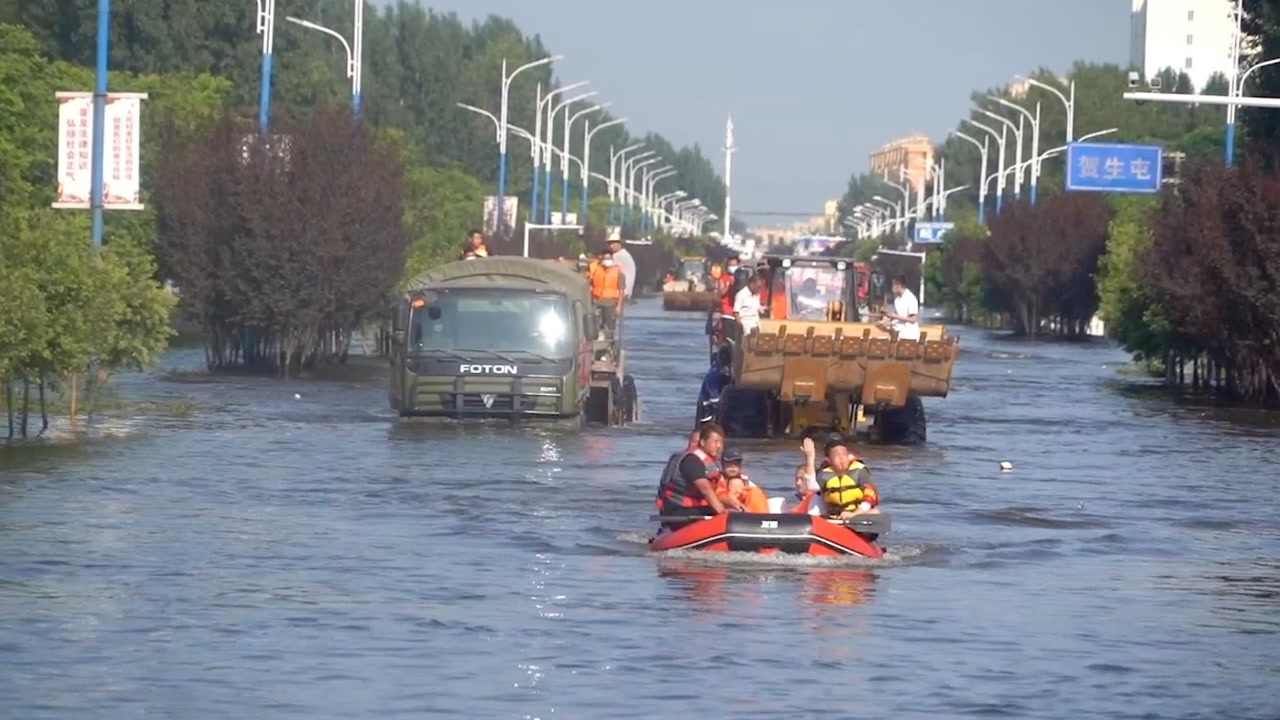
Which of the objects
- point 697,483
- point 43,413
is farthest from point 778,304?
point 697,483

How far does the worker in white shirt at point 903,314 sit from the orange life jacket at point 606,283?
3.68 m

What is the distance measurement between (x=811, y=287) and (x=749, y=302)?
1166 mm

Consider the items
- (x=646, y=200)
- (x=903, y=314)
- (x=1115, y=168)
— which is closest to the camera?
(x=903, y=314)

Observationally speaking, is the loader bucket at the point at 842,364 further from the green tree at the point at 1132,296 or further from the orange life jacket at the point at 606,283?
the green tree at the point at 1132,296

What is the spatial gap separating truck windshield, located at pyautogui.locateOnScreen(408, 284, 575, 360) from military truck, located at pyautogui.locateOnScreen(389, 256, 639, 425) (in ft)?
0.04

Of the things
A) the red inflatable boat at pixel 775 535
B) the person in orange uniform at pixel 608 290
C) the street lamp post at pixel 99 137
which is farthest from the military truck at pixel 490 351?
the red inflatable boat at pixel 775 535

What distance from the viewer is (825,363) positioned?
28078mm

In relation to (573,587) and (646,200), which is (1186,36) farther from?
(573,587)

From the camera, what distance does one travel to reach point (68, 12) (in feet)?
259

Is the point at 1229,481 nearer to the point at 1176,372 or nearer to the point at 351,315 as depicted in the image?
the point at 351,315

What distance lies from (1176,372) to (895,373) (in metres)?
24.4

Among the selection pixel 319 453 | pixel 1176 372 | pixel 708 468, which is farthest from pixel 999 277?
pixel 708 468

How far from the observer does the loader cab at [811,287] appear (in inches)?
1254

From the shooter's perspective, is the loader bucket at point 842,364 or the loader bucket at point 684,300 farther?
the loader bucket at point 684,300
